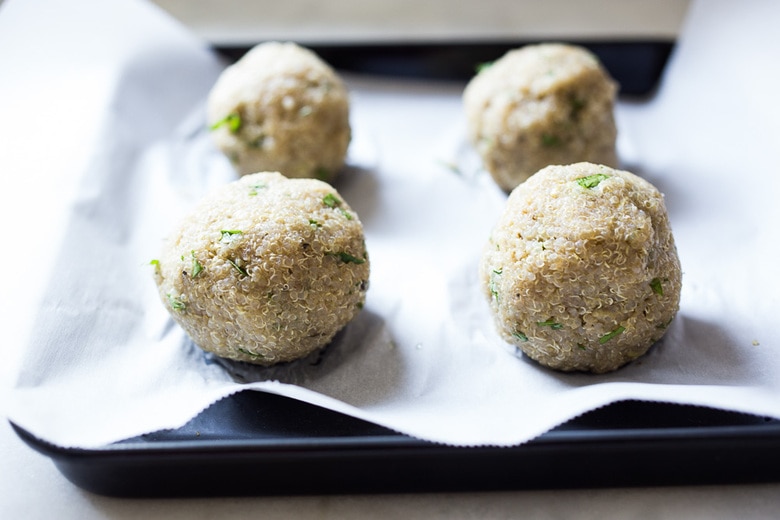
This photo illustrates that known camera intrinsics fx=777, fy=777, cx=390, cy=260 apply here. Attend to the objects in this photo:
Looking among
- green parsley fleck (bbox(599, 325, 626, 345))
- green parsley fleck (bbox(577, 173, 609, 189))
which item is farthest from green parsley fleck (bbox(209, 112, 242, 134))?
green parsley fleck (bbox(599, 325, 626, 345))

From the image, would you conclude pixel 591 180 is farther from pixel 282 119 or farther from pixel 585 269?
pixel 282 119

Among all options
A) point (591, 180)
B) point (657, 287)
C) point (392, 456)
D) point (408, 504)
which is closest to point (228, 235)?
point (392, 456)

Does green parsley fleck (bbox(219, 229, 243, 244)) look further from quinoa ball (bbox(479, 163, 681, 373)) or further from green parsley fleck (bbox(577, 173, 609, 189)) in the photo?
green parsley fleck (bbox(577, 173, 609, 189))

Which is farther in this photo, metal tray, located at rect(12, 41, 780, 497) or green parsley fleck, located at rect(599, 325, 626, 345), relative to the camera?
green parsley fleck, located at rect(599, 325, 626, 345)

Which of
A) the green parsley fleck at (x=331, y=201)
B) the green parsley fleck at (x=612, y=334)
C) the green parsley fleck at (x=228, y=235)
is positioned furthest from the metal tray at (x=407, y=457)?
the green parsley fleck at (x=331, y=201)

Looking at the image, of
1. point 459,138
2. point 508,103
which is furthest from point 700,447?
point 459,138

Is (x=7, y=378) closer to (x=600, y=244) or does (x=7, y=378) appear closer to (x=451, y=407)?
(x=451, y=407)

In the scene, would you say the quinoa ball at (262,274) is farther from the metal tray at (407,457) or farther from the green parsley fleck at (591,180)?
the green parsley fleck at (591,180)
